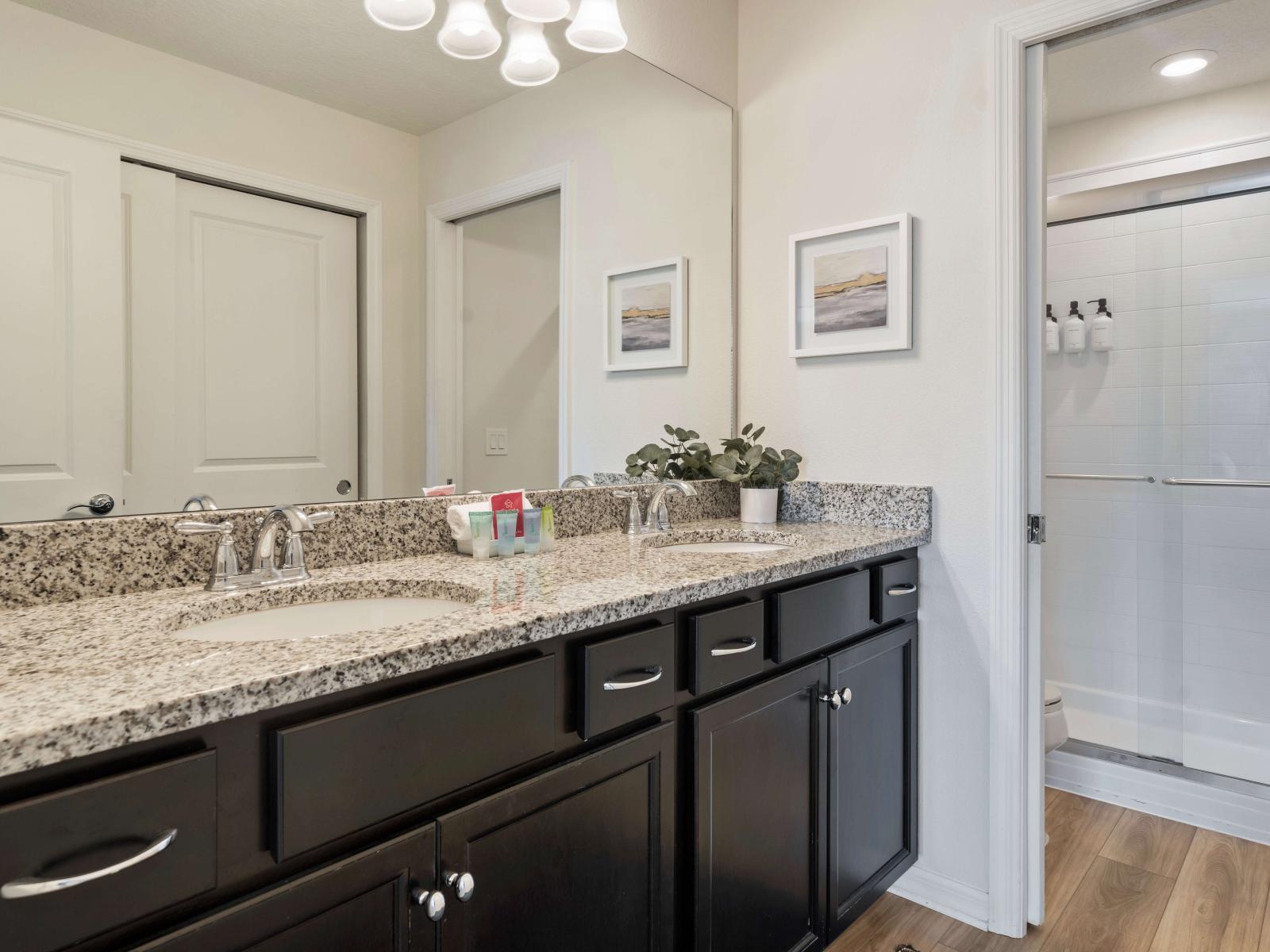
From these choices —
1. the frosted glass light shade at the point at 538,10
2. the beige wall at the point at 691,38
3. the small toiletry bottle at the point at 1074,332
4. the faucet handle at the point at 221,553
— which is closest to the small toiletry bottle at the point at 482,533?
Answer: the faucet handle at the point at 221,553

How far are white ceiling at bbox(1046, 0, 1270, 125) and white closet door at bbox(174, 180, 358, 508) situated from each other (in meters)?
1.97

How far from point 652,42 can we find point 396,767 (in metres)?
1.92

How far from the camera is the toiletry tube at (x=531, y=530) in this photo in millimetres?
1562

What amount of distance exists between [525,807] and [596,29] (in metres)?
1.63

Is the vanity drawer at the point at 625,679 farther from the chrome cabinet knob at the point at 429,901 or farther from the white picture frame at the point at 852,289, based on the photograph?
the white picture frame at the point at 852,289

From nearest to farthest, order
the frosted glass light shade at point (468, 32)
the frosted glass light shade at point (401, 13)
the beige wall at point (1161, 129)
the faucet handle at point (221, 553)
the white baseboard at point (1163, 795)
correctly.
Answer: the faucet handle at point (221, 553)
the frosted glass light shade at point (401, 13)
the frosted glass light shade at point (468, 32)
the white baseboard at point (1163, 795)
the beige wall at point (1161, 129)

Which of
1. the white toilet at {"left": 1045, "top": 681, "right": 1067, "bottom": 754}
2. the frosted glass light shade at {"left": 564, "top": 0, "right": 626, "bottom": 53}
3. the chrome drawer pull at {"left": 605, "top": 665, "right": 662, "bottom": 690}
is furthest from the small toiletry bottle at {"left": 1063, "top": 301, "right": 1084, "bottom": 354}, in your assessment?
the chrome drawer pull at {"left": 605, "top": 665, "right": 662, "bottom": 690}

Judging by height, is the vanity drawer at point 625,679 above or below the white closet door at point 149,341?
below

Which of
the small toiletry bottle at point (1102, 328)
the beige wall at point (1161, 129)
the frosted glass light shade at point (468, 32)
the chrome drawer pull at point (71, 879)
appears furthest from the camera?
the small toiletry bottle at point (1102, 328)

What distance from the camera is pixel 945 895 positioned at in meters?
1.91

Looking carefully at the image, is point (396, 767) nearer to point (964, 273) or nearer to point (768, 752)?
point (768, 752)

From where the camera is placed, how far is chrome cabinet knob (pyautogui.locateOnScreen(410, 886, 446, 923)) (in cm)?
85

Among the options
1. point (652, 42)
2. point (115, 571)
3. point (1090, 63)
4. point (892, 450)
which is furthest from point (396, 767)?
point (1090, 63)

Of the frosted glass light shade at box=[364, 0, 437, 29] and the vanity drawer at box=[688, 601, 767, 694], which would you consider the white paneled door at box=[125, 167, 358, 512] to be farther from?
the vanity drawer at box=[688, 601, 767, 694]
